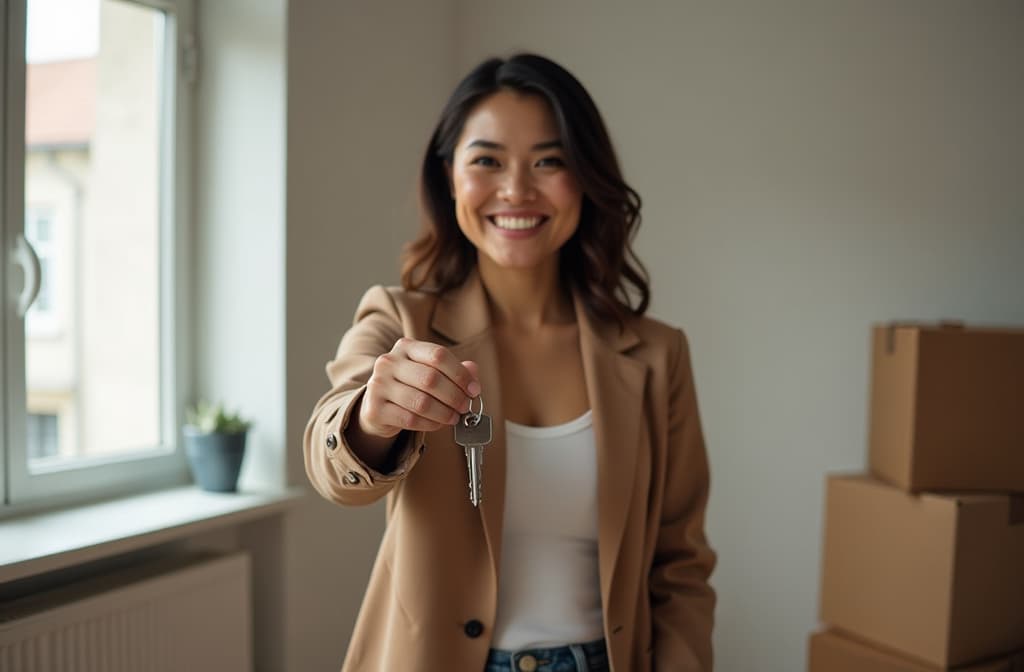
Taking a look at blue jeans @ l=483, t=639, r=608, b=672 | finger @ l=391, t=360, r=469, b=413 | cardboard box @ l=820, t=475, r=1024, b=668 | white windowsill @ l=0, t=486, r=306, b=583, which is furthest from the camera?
cardboard box @ l=820, t=475, r=1024, b=668

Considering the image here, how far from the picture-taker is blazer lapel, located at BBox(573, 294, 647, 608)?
1.24 m

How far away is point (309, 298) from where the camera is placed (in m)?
2.21

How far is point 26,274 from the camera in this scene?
179 cm

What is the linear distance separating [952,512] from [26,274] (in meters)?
1.93

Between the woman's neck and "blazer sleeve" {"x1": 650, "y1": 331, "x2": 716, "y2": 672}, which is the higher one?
the woman's neck

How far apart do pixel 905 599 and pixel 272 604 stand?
1469 millimetres

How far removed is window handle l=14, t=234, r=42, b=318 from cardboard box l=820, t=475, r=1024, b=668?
1800mm

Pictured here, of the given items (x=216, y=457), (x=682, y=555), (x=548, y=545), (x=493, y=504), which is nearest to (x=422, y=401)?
(x=493, y=504)

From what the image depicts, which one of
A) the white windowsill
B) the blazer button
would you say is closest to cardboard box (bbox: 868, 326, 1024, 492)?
the blazer button

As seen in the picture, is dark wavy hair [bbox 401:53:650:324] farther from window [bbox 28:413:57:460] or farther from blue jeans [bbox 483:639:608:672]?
window [bbox 28:413:57:460]

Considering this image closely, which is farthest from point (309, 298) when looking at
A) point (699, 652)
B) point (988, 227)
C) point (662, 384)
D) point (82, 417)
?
point (988, 227)

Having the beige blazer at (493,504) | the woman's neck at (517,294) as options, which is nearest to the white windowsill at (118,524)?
the beige blazer at (493,504)

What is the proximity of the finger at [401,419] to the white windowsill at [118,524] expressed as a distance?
A: 37.3 inches

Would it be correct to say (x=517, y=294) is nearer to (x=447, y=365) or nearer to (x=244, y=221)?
(x=447, y=365)
